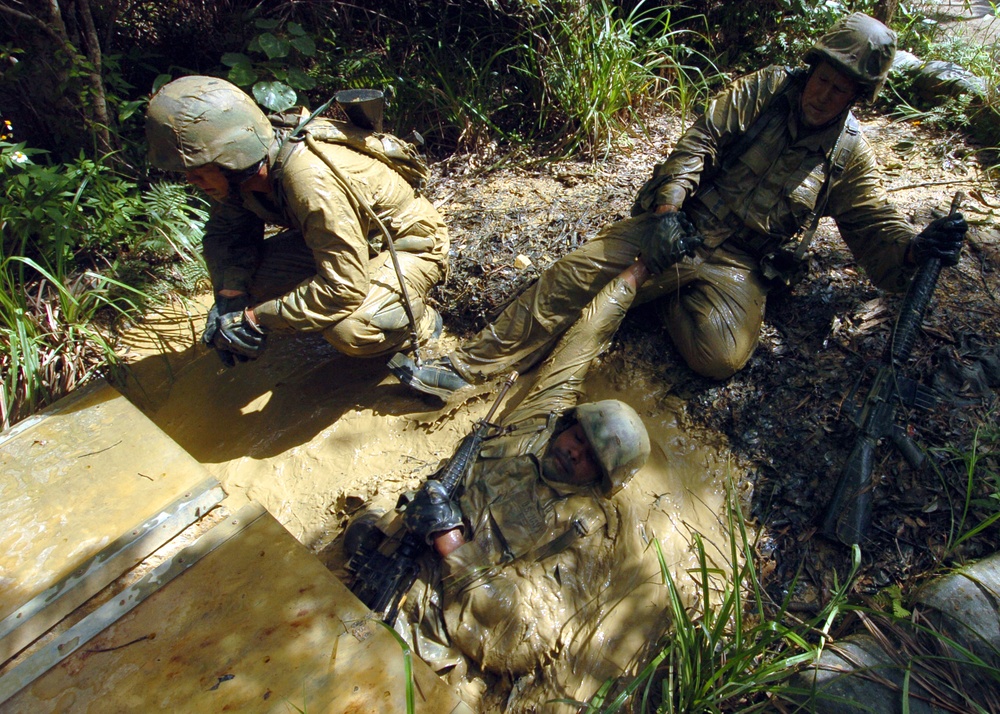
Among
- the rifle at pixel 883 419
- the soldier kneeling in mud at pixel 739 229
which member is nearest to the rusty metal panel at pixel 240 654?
the soldier kneeling in mud at pixel 739 229

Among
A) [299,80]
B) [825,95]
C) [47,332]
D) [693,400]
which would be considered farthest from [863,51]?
[47,332]

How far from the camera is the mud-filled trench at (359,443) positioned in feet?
8.91

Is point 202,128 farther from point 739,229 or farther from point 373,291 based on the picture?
point 739,229

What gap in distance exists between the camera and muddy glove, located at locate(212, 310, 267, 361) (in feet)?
10.9

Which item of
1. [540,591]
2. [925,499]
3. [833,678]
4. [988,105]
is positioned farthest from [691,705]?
[988,105]

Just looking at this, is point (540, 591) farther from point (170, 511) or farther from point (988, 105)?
point (988, 105)

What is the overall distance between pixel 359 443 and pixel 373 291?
83cm

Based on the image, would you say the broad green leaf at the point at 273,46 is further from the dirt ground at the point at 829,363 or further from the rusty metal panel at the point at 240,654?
the rusty metal panel at the point at 240,654

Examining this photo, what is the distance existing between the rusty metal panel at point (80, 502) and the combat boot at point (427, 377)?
120cm

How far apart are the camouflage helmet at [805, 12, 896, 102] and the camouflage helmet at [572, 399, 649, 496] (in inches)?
71.0

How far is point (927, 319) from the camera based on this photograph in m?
3.23

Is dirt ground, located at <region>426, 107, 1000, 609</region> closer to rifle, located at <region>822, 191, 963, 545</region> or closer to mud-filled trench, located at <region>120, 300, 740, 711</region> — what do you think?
rifle, located at <region>822, 191, 963, 545</region>

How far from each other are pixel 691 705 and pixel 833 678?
47cm

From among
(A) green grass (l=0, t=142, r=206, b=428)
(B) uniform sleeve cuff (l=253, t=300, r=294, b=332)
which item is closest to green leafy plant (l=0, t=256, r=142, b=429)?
(A) green grass (l=0, t=142, r=206, b=428)
